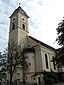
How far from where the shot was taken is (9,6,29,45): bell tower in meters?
45.0

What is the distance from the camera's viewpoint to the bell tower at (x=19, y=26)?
148 feet

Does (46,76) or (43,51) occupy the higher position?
(43,51)

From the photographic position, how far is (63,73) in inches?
1801

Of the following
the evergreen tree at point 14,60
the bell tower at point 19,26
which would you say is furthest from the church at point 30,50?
the evergreen tree at point 14,60

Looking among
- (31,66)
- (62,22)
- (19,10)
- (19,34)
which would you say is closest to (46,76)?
(31,66)

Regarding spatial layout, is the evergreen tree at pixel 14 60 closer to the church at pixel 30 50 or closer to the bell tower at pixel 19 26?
the church at pixel 30 50

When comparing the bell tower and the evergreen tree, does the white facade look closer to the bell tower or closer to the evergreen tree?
the bell tower

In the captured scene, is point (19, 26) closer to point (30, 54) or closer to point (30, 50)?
point (30, 50)

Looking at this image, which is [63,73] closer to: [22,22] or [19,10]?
[22,22]

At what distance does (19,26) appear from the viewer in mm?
46344

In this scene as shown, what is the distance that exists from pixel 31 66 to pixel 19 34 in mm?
10776

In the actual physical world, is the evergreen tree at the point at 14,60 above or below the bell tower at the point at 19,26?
below

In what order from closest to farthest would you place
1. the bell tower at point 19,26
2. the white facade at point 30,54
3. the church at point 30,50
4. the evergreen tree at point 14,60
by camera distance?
the evergreen tree at point 14,60 → the church at point 30,50 → the white facade at point 30,54 → the bell tower at point 19,26

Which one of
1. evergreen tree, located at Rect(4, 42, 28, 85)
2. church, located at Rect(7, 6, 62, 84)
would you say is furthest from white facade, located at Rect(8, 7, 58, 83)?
evergreen tree, located at Rect(4, 42, 28, 85)
